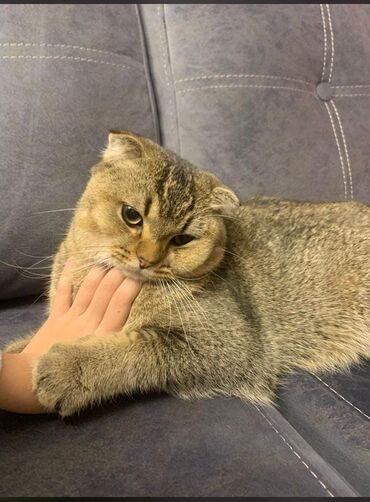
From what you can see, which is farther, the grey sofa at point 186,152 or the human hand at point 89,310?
the human hand at point 89,310

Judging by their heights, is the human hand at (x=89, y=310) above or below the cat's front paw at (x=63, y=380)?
above

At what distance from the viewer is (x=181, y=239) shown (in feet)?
3.53

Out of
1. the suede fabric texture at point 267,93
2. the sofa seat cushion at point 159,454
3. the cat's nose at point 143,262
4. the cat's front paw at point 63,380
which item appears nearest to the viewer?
the sofa seat cushion at point 159,454

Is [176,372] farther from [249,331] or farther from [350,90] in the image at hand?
[350,90]

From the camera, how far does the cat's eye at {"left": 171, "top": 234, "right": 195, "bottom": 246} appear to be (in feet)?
3.50

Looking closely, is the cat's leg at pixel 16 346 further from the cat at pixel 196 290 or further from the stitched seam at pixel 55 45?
the stitched seam at pixel 55 45

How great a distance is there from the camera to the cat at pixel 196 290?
0.98 metres

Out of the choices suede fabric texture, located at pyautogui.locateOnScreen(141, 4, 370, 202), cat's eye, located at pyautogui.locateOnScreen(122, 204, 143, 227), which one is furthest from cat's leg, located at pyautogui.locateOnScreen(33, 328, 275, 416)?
suede fabric texture, located at pyautogui.locateOnScreen(141, 4, 370, 202)

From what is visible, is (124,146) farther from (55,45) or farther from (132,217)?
(55,45)

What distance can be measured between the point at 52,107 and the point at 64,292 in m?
0.46

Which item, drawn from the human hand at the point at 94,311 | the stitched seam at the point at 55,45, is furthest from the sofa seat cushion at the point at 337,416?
the stitched seam at the point at 55,45

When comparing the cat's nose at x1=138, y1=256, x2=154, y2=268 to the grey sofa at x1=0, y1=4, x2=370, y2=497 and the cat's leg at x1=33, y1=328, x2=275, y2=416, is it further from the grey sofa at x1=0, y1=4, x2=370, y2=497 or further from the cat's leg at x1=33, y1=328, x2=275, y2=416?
the grey sofa at x1=0, y1=4, x2=370, y2=497

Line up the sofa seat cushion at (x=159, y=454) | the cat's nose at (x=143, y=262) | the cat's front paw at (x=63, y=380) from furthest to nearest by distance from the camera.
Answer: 1. the cat's nose at (x=143, y=262)
2. the cat's front paw at (x=63, y=380)
3. the sofa seat cushion at (x=159, y=454)

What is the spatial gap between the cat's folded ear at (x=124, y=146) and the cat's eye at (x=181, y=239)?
198 mm
